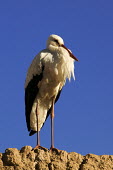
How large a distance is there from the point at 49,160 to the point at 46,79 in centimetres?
242

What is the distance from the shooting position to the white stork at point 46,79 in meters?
9.13

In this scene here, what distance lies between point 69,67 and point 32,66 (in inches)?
25.0

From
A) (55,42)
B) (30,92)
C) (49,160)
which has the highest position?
(55,42)

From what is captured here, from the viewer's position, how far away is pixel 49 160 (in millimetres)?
6992

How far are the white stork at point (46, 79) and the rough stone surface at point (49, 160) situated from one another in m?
1.74

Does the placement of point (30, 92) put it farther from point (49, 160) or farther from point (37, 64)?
point (49, 160)

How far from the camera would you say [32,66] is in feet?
30.6

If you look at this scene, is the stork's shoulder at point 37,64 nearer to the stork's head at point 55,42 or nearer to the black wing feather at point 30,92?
the black wing feather at point 30,92

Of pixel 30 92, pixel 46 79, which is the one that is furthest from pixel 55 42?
pixel 30 92

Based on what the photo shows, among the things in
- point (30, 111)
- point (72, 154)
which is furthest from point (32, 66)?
point (72, 154)

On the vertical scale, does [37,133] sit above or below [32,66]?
below

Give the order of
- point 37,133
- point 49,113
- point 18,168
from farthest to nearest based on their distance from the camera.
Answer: point 49,113 → point 37,133 → point 18,168

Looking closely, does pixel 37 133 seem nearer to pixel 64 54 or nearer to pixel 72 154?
pixel 64 54

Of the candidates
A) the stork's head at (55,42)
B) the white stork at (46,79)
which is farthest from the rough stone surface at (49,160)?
the stork's head at (55,42)
